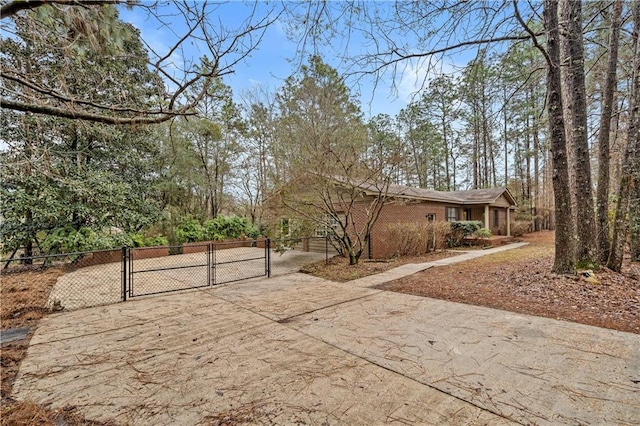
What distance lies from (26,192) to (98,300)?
6.71 m

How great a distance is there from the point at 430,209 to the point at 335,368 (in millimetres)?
12039

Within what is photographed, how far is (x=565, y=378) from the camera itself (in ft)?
8.43

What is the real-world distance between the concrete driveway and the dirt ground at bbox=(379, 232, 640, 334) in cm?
52

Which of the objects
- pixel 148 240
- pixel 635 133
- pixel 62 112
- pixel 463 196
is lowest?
pixel 148 240

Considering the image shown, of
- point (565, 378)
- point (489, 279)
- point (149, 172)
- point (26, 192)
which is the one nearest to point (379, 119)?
point (149, 172)

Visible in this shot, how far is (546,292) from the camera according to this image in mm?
5250

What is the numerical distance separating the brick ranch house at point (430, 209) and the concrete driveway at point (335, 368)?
575cm

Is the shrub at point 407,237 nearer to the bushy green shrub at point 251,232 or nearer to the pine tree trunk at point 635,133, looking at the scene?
the pine tree trunk at point 635,133

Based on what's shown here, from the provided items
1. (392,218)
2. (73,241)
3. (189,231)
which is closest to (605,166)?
(392,218)

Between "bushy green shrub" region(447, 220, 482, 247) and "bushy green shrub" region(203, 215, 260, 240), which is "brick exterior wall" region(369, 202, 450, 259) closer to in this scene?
"bushy green shrub" region(447, 220, 482, 247)

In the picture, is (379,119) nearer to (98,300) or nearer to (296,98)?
(296,98)

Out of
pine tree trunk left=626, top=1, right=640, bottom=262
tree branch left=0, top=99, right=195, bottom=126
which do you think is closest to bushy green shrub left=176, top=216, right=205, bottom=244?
tree branch left=0, top=99, right=195, bottom=126

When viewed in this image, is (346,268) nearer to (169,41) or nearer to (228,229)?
(169,41)

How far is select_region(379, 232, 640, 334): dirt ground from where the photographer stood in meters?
4.21
